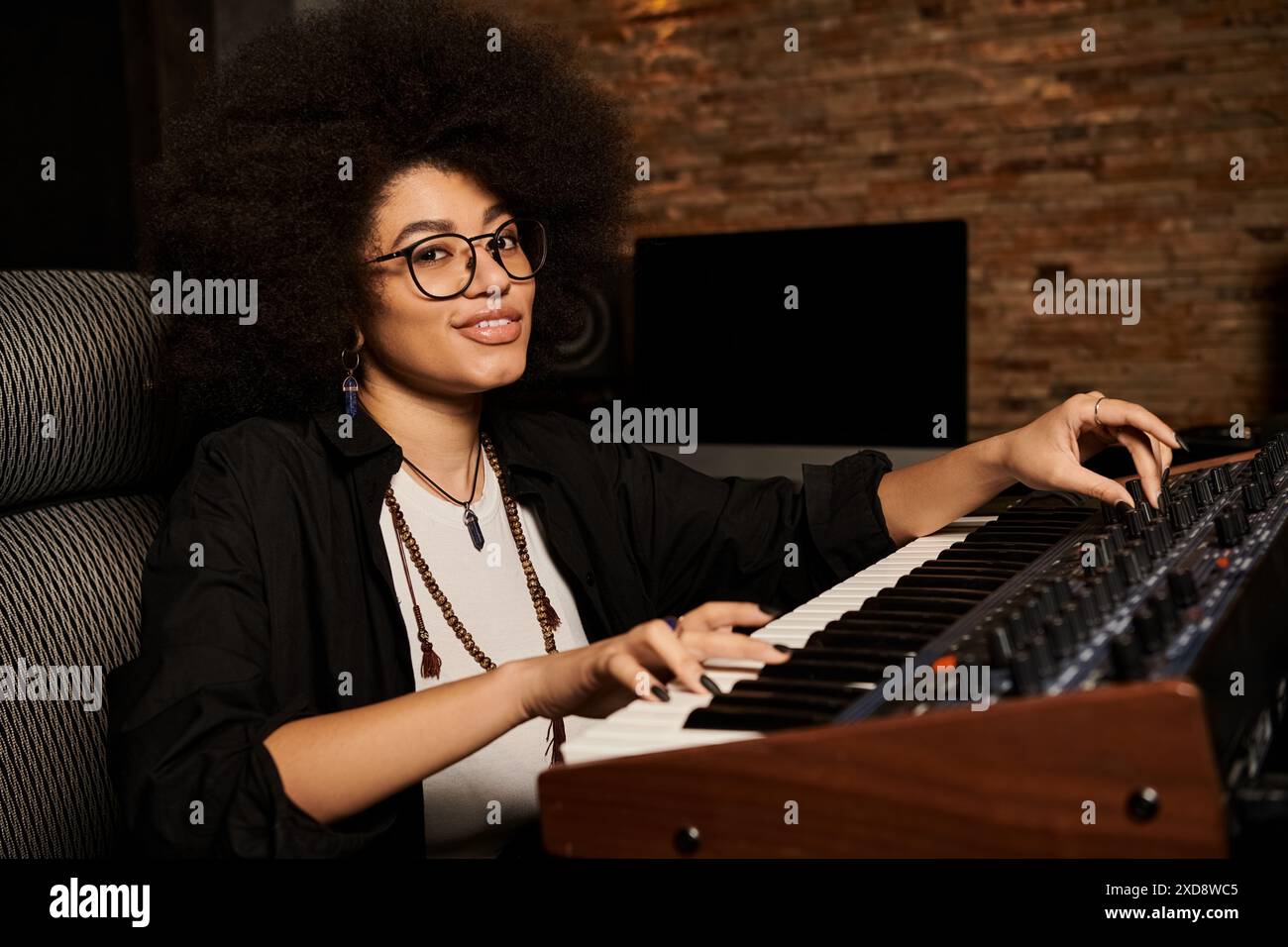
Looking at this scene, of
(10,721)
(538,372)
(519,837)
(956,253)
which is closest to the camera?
(10,721)

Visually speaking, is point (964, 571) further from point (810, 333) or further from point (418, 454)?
point (810, 333)

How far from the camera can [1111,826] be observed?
736 millimetres

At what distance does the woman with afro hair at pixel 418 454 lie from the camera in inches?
56.0

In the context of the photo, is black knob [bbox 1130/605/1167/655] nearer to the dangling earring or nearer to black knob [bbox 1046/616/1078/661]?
black knob [bbox 1046/616/1078/661]

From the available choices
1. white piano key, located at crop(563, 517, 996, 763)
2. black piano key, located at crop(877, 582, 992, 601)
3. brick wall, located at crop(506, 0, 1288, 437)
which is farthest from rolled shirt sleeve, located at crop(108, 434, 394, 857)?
brick wall, located at crop(506, 0, 1288, 437)

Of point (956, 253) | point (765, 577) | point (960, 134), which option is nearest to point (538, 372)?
point (765, 577)

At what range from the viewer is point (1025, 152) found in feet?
12.0

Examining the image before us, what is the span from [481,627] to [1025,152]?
8.86 feet

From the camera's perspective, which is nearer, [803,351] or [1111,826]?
[1111,826]

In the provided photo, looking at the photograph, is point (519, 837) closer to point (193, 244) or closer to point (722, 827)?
point (722, 827)

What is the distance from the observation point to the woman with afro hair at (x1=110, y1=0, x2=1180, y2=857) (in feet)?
4.67

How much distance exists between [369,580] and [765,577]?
0.64 m

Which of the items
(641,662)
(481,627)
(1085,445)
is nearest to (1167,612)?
(641,662)

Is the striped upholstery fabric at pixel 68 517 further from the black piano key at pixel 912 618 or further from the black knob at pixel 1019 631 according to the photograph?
the black knob at pixel 1019 631
